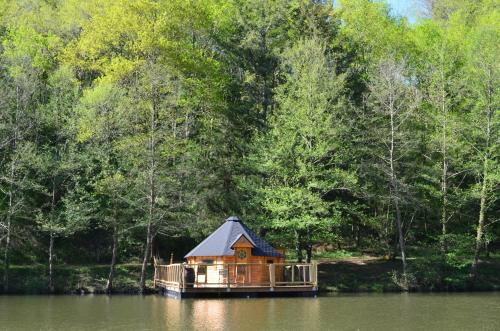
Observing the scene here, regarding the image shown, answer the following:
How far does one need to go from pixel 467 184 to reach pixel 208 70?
61.6 ft

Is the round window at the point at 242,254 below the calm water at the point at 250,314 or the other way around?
the other way around

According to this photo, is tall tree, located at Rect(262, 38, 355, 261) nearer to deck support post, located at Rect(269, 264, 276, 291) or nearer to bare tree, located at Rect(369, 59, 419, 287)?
bare tree, located at Rect(369, 59, 419, 287)

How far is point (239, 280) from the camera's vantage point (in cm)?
3141

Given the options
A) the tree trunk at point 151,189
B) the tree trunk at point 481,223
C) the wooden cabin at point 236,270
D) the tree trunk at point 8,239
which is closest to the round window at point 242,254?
the wooden cabin at point 236,270

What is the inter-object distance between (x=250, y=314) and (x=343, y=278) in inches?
588

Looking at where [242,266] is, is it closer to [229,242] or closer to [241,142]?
[229,242]

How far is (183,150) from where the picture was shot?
35875mm

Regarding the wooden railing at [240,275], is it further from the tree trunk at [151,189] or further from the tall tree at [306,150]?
the tall tree at [306,150]

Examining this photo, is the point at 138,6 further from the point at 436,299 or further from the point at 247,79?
the point at 436,299

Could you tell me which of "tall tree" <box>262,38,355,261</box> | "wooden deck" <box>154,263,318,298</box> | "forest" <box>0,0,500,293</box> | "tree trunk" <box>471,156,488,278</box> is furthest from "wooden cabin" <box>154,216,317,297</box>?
"tree trunk" <box>471,156,488,278</box>

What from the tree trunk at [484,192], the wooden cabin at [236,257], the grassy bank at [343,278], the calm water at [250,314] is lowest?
the calm water at [250,314]

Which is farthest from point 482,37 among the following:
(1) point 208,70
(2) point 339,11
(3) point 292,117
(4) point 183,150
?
(4) point 183,150

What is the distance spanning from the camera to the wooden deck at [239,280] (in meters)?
30.8

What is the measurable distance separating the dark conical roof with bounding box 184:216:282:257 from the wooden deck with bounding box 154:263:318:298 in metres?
0.74
